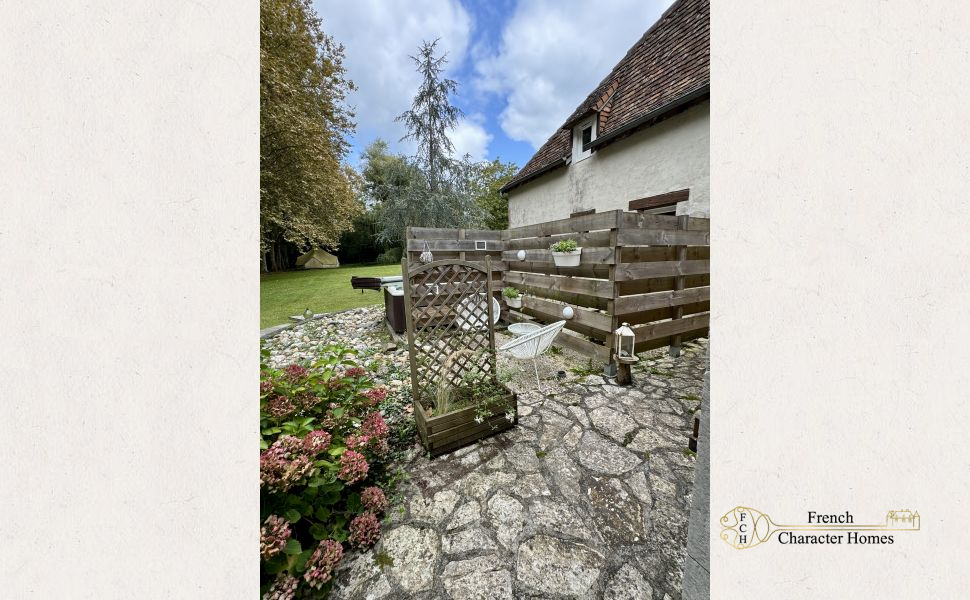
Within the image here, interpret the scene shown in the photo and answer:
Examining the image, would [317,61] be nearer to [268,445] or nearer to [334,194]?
[334,194]

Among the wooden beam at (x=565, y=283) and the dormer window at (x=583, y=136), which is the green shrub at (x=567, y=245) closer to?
the wooden beam at (x=565, y=283)

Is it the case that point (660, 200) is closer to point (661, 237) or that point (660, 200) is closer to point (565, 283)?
point (661, 237)

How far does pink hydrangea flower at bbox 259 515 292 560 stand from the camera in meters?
1.15

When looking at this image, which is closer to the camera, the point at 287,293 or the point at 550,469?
the point at 550,469

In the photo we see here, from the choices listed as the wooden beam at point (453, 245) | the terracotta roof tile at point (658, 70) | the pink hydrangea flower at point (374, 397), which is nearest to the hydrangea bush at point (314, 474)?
the pink hydrangea flower at point (374, 397)

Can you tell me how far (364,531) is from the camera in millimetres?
1528

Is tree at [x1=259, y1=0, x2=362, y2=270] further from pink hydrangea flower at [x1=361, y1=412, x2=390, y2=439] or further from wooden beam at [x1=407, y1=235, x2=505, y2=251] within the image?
pink hydrangea flower at [x1=361, y1=412, x2=390, y2=439]

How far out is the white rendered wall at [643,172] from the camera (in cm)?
462

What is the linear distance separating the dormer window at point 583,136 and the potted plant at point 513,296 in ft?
13.6

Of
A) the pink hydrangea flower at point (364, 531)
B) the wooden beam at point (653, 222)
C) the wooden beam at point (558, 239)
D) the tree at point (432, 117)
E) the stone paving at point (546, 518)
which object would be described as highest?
the tree at point (432, 117)

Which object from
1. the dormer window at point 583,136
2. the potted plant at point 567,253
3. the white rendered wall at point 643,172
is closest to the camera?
the potted plant at point 567,253
